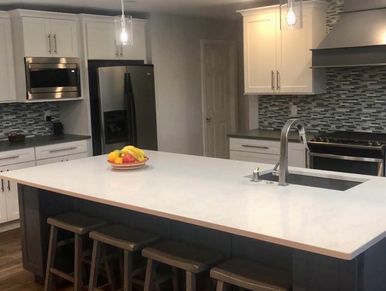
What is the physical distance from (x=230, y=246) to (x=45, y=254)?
1.49 m

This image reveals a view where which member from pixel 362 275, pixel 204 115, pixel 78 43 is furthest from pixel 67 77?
pixel 362 275

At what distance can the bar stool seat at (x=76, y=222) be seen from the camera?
311cm

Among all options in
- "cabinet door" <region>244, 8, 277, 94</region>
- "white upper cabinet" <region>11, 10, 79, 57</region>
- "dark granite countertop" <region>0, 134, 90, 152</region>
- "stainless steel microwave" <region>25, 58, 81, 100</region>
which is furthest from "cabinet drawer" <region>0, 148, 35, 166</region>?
"cabinet door" <region>244, 8, 277, 94</region>

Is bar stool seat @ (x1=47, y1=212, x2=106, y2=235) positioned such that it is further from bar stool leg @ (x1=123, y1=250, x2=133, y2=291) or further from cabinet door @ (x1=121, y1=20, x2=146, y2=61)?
cabinet door @ (x1=121, y1=20, x2=146, y2=61)

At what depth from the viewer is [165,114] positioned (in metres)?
6.25

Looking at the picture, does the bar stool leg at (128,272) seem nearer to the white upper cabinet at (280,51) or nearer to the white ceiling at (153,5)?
the white upper cabinet at (280,51)

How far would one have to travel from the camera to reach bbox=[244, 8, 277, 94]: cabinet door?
513cm

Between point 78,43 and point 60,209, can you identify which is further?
point 78,43

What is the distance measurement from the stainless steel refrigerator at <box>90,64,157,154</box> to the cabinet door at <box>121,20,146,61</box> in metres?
0.27

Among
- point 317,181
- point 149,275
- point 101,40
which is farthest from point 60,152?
point 317,181

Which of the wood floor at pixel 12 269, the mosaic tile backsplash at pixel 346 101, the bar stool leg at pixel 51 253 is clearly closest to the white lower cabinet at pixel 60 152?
the wood floor at pixel 12 269

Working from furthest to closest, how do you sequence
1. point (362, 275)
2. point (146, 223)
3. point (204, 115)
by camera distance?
point (204, 115)
point (146, 223)
point (362, 275)

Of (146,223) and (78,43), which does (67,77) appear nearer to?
(78,43)

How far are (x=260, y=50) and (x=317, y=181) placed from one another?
2.59 meters
